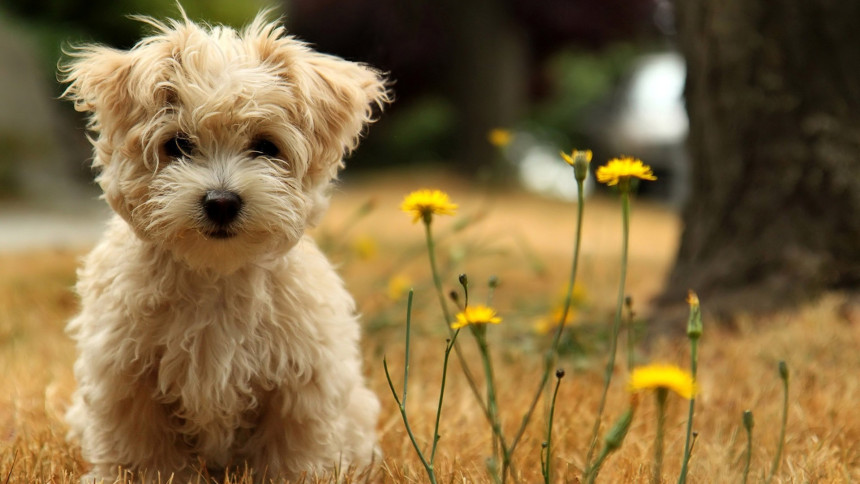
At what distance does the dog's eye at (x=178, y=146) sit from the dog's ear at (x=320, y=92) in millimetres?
322

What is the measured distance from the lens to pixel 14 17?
9297 millimetres

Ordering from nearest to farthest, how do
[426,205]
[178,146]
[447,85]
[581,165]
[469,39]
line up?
[581,165], [426,205], [178,146], [469,39], [447,85]

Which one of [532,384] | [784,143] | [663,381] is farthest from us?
[784,143]

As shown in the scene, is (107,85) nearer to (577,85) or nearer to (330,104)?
(330,104)

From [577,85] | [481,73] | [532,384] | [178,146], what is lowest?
[532,384]

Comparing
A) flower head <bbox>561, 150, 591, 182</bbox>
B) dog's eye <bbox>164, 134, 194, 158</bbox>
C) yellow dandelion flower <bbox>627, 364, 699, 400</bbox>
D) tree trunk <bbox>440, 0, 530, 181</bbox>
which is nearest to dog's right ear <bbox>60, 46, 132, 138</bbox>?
dog's eye <bbox>164, 134, 194, 158</bbox>

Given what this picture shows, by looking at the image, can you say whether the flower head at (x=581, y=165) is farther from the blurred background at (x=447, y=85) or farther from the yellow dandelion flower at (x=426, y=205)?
the blurred background at (x=447, y=85)

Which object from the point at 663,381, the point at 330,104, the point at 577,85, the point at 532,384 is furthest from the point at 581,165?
the point at 577,85

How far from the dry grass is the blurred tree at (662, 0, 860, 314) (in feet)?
0.92

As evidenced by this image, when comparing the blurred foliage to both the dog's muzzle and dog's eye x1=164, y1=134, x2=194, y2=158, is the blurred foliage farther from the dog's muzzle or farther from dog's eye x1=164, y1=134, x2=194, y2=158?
the dog's muzzle

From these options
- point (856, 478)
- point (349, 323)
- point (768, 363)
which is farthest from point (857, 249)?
point (349, 323)

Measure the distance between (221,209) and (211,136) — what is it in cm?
24

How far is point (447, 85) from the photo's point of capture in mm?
16188

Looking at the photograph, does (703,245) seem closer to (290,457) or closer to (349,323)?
(349,323)
